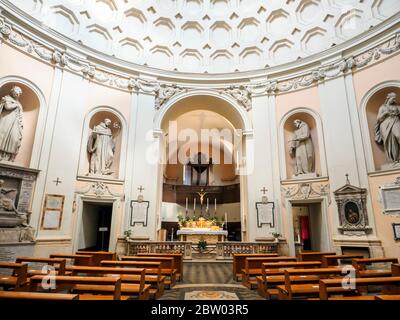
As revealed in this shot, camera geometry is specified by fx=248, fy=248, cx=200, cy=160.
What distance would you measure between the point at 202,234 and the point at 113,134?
19.1 feet

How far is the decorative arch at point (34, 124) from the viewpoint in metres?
8.22

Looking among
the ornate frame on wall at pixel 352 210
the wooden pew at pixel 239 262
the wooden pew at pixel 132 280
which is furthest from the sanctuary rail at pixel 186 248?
the wooden pew at pixel 132 280

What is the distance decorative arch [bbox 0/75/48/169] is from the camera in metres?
8.22

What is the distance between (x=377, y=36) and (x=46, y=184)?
1265 centimetres

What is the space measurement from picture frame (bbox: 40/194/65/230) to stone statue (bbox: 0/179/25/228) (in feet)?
2.32

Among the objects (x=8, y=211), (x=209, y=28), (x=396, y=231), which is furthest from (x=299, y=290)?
(x=209, y=28)

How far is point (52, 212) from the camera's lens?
8391mm

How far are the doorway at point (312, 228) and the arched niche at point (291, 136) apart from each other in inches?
60.1

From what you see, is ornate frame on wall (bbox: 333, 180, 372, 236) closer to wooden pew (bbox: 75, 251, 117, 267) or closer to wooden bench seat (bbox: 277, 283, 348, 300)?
wooden bench seat (bbox: 277, 283, 348, 300)

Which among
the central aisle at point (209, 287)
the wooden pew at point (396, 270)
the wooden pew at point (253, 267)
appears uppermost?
the wooden pew at point (396, 270)

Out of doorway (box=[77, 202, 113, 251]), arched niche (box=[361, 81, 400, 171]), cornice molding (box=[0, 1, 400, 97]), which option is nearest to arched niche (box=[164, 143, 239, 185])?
doorway (box=[77, 202, 113, 251])

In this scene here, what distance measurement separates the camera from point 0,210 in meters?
7.10

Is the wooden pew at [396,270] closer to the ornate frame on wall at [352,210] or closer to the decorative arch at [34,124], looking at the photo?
the ornate frame on wall at [352,210]
